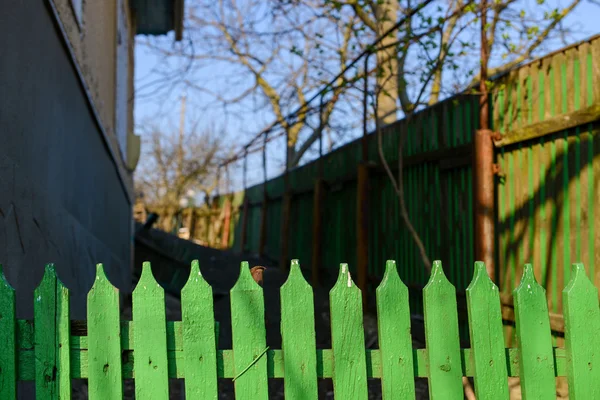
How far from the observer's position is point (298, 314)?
260 cm

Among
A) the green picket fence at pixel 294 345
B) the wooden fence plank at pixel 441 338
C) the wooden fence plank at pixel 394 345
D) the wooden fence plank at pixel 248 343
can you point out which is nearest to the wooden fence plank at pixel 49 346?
the green picket fence at pixel 294 345

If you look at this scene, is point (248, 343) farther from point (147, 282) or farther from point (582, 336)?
point (582, 336)

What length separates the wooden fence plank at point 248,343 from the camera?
258 cm

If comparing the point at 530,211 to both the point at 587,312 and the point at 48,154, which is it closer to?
the point at 587,312

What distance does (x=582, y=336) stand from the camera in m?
2.69

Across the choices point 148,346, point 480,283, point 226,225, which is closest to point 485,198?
point 480,283

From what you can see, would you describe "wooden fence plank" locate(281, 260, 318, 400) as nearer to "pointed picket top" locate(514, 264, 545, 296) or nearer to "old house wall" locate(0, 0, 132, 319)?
"pointed picket top" locate(514, 264, 545, 296)

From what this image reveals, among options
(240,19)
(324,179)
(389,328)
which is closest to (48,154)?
(389,328)

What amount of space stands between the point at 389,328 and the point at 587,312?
737mm

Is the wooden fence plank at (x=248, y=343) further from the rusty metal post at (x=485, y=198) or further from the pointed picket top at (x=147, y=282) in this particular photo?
the rusty metal post at (x=485, y=198)

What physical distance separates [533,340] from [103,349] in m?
1.51

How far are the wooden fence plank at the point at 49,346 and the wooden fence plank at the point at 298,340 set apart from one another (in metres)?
0.75

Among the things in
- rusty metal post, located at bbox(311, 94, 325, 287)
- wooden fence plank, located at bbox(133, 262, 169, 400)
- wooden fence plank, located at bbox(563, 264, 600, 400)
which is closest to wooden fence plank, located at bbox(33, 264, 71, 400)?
wooden fence plank, located at bbox(133, 262, 169, 400)

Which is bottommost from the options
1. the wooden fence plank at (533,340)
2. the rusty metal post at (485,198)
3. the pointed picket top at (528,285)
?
the wooden fence plank at (533,340)
